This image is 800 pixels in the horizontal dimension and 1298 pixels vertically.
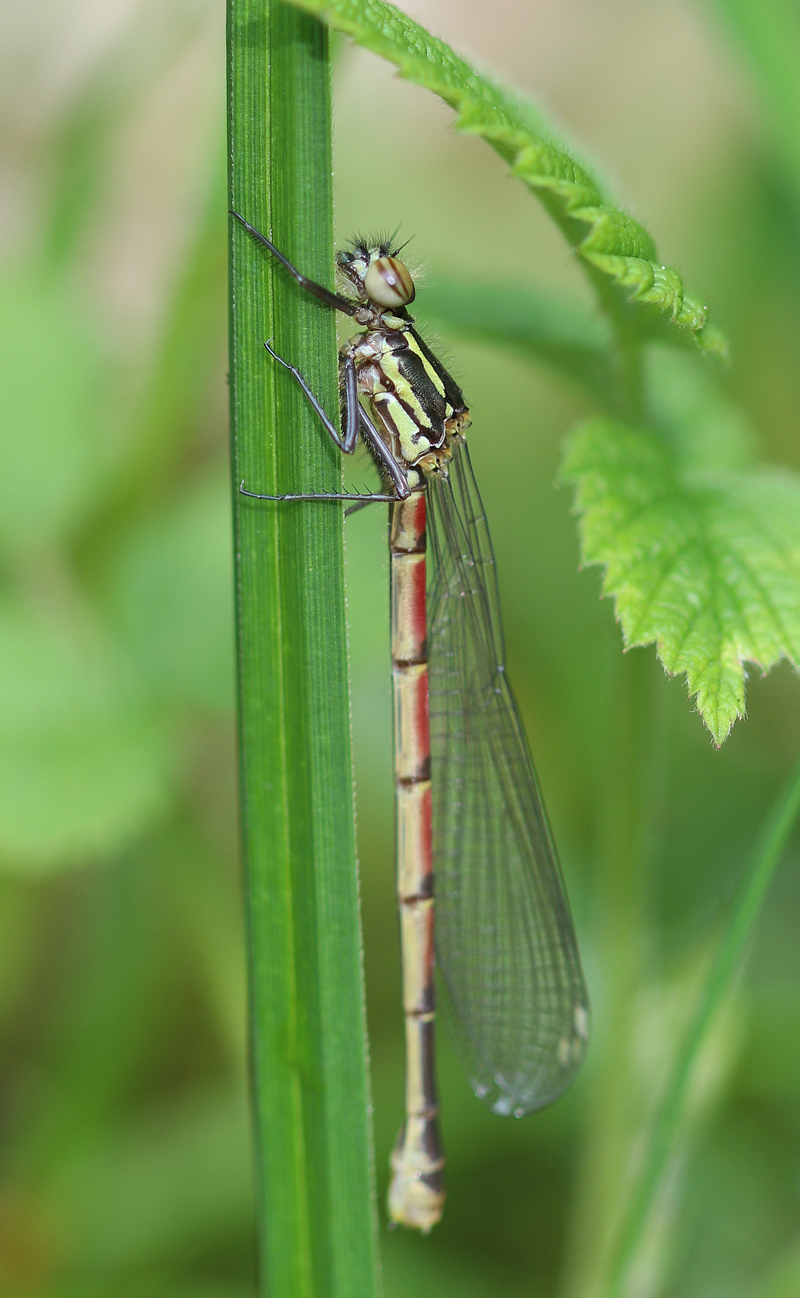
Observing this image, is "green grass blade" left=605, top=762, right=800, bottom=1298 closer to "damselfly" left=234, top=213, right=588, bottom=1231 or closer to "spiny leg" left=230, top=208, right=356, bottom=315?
"damselfly" left=234, top=213, right=588, bottom=1231

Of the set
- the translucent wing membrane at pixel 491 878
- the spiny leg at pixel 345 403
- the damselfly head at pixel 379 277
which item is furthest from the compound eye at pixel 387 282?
the translucent wing membrane at pixel 491 878

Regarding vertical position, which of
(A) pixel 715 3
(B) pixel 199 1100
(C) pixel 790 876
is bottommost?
(B) pixel 199 1100

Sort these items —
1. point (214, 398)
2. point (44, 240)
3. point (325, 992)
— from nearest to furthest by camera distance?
point (325, 992) → point (44, 240) → point (214, 398)

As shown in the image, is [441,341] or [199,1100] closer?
[441,341]

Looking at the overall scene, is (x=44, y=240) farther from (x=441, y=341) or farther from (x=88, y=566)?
(x=441, y=341)

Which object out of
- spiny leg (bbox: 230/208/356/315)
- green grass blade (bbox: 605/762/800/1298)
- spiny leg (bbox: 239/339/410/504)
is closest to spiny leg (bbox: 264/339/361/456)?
spiny leg (bbox: 239/339/410/504)

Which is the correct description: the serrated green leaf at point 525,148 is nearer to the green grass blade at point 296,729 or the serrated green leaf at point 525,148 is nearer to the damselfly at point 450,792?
the green grass blade at point 296,729

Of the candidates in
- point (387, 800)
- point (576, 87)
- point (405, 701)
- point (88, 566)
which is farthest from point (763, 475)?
point (576, 87)
